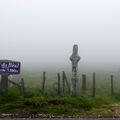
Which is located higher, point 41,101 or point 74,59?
point 74,59

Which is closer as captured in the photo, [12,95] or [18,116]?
[18,116]

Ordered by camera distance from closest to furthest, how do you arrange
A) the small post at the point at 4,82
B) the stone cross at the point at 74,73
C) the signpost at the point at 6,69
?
the small post at the point at 4,82 → the signpost at the point at 6,69 → the stone cross at the point at 74,73

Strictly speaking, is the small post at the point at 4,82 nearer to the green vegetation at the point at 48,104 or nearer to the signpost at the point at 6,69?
the signpost at the point at 6,69

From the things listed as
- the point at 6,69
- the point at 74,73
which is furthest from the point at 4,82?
the point at 74,73

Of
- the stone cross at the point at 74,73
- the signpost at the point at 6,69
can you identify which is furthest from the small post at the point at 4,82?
the stone cross at the point at 74,73

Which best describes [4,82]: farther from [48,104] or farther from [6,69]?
[48,104]

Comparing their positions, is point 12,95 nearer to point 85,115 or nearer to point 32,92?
point 32,92

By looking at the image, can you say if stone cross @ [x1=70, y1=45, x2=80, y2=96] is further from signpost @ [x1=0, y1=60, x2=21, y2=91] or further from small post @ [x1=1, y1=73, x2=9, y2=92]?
small post @ [x1=1, y1=73, x2=9, y2=92]

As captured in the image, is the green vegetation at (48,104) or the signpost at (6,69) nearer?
the green vegetation at (48,104)

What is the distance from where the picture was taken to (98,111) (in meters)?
17.0

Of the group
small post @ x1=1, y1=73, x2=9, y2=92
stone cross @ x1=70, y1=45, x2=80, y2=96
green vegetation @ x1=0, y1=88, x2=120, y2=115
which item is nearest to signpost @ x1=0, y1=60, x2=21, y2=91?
small post @ x1=1, y1=73, x2=9, y2=92

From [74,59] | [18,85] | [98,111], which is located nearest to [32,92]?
[18,85]

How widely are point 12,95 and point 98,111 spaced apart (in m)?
3.47

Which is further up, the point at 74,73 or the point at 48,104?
the point at 74,73
